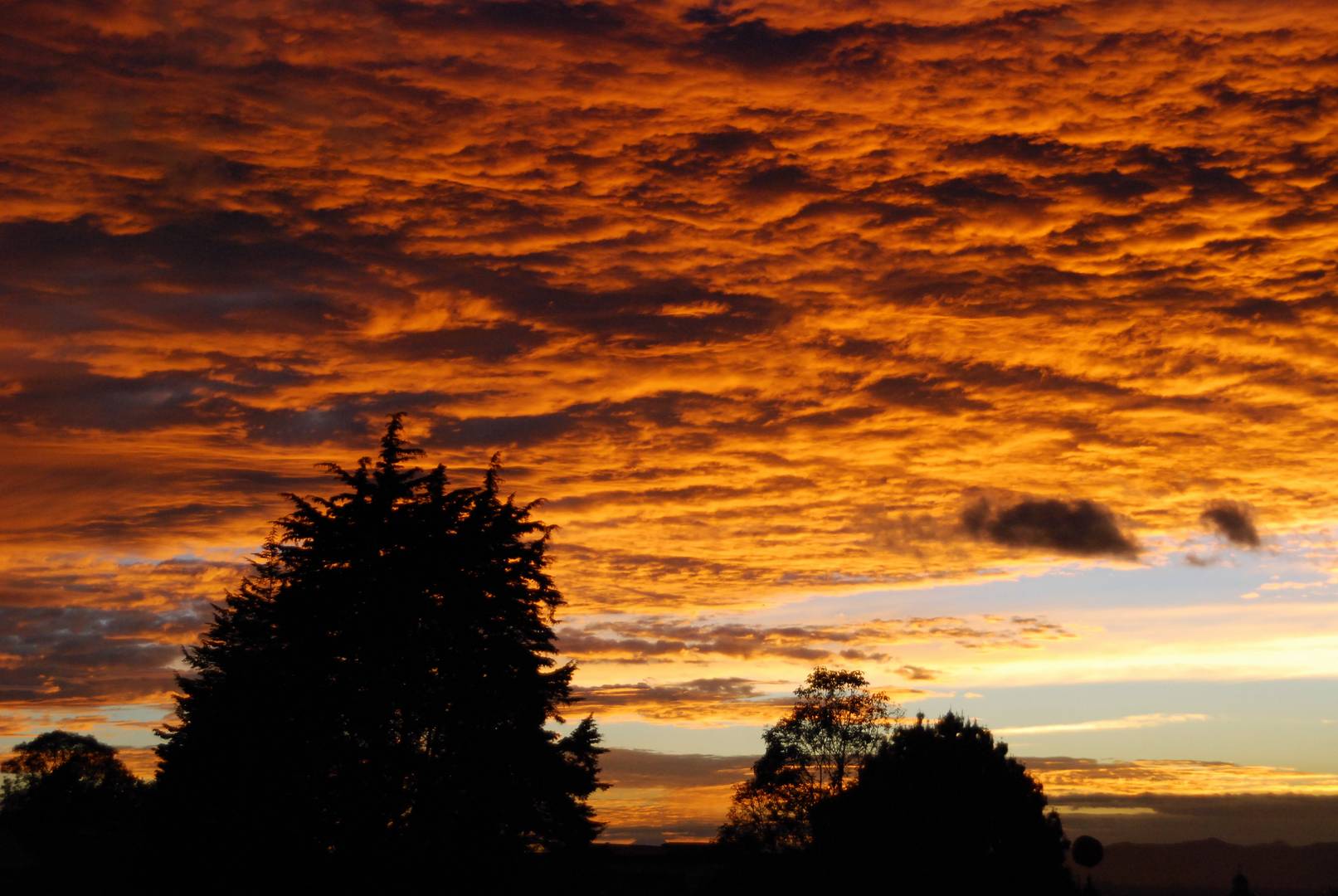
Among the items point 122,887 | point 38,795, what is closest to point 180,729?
point 122,887

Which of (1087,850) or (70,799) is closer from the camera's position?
(1087,850)

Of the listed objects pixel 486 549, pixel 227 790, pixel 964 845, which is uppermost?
pixel 486 549

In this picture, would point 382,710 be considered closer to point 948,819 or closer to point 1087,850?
point 1087,850

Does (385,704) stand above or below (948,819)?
above

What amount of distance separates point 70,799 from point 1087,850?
95.2m

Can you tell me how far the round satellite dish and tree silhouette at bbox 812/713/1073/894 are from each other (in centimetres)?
2767

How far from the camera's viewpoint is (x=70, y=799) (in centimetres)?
10300

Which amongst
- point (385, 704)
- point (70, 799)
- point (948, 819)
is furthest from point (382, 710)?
point (70, 799)

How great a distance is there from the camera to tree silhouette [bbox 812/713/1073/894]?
60219 mm

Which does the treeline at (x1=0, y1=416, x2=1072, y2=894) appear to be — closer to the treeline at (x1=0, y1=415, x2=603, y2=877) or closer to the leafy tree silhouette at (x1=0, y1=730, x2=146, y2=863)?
the treeline at (x1=0, y1=415, x2=603, y2=877)

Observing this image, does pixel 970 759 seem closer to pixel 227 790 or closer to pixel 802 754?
pixel 802 754

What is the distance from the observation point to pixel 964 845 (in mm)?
65250

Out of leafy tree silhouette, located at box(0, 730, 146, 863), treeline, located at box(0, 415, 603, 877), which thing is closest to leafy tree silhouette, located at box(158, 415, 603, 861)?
treeline, located at box(0, 415, 603, 877)

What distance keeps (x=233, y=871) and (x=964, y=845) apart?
1566 inches
